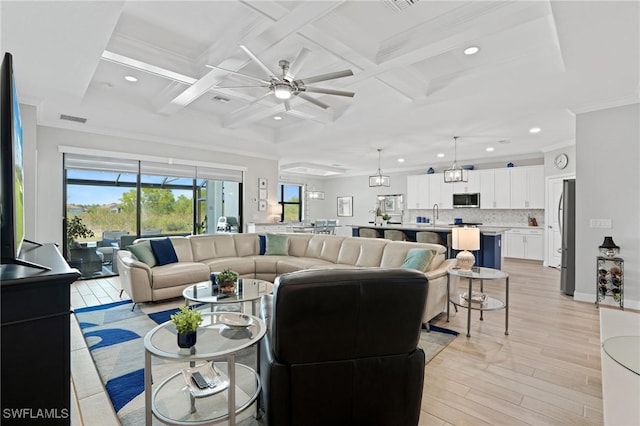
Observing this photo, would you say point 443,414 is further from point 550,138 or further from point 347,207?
point 347,207

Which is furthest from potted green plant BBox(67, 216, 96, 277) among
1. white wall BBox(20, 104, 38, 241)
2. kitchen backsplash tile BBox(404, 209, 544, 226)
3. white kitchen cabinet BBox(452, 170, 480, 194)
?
white kitchen cabinet BBox(452, 170, 480, 194)

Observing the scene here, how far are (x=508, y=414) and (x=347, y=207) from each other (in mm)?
10374

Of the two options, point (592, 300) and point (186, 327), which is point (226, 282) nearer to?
point (186, 327)

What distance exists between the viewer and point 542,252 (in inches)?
293

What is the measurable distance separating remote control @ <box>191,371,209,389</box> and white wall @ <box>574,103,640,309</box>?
4.97 metres

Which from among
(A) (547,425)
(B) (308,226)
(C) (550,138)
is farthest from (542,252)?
(A) (547,425)

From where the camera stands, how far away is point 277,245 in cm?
541

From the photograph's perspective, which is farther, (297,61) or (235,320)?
(297,61)

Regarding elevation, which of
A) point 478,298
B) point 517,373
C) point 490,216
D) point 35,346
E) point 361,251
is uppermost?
point 490,216

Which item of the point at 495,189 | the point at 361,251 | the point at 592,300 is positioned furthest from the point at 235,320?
the point at 495,189

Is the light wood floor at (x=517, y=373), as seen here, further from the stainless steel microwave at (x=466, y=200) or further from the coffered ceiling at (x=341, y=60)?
the stainless steel microwave at (x=466, y=200)

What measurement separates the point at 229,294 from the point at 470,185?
7681mm

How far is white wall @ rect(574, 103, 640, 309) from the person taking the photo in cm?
398

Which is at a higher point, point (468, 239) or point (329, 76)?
point (329, 76)
